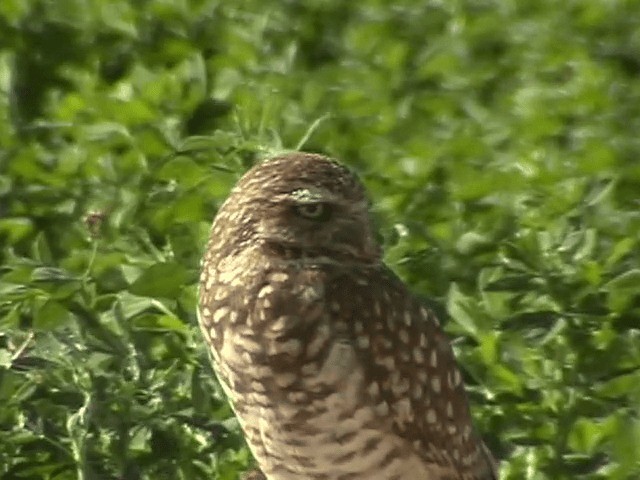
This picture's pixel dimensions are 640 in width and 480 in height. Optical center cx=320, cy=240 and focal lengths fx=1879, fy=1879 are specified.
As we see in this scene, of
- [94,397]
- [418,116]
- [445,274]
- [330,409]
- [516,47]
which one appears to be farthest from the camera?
[516,47]

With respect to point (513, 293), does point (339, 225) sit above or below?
above

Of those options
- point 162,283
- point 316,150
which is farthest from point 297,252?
point 316,150

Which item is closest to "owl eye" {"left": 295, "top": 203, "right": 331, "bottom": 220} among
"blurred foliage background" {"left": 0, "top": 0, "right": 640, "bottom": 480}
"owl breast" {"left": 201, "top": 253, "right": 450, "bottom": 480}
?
"owl breast" {"left": 201, "top": 253, "right": 450, "bottom": 480}

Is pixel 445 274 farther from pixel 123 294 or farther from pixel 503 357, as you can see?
Result: pixel 123 294

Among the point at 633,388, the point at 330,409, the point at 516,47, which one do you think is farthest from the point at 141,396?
the point at 516,47

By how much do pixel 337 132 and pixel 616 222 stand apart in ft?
3.40

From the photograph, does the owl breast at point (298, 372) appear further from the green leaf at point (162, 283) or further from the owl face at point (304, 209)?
the green leaf at point (162, 283)

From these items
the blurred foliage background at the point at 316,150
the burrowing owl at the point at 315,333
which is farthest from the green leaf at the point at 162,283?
the burrowing owl at the point at 315,333

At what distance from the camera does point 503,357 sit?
404cm

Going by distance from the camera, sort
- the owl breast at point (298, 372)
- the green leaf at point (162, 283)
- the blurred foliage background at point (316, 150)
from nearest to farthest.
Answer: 1. the owl breast at point (298, 372)
2. the blurred foliage background at point (316, 150)
3. the green leaf at point (162, 283)

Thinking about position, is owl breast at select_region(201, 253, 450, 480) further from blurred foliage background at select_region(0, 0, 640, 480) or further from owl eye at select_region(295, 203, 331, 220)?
blurred foliage background at select_region(0, 0, 640, 480)

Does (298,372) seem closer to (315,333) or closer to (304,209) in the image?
(315,333)

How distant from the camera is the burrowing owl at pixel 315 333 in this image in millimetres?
3398

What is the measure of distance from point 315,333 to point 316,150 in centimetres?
180
